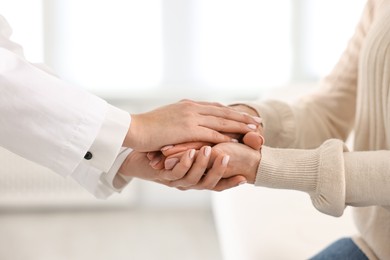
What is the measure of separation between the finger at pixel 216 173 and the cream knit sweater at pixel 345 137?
0.07 meters

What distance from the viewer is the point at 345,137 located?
1682 millimetres

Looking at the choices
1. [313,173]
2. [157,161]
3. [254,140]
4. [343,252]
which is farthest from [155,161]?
[343,252]

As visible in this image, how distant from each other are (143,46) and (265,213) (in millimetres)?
1907

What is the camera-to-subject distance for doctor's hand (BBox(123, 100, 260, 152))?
1.30 meters

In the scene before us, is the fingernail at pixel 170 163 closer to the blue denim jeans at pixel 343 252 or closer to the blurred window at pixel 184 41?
the blue denim jeans at pixel 343 252

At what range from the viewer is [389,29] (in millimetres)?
1360

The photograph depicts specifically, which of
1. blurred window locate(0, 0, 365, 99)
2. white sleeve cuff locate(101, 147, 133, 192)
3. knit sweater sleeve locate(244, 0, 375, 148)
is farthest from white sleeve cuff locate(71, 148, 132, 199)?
blurred window locate(0, 0, 365, 99)

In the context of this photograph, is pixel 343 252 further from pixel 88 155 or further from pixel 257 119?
pixel 88 155

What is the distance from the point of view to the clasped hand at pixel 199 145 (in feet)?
4.25

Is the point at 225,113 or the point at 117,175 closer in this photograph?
the point at 225,113

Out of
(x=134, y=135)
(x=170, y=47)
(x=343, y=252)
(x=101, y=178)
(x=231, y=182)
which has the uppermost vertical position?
(x=134, y=135)

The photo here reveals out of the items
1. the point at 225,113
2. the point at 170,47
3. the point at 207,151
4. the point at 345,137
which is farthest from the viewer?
the point at 170,47

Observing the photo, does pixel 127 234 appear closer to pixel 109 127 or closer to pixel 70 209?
pixel 70 209

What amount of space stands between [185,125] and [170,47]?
2.39 meters
